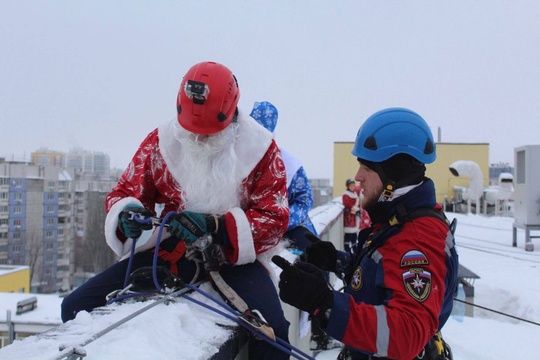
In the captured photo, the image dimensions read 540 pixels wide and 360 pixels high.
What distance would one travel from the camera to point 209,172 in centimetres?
254

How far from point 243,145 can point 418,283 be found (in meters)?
1.24

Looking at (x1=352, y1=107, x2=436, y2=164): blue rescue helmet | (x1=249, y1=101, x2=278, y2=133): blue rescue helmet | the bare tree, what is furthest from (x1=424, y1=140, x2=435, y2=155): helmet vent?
the bare tree

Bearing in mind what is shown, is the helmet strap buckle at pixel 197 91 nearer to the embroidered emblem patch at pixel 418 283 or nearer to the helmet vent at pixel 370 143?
the helmet vent at pixel 370 143

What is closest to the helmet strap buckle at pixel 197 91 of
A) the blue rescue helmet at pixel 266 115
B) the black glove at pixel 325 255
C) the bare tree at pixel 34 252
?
the black glove at pixel 325 255

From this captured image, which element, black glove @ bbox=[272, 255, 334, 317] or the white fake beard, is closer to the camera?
black glove @ bbox=[272, 255, 334, 317]

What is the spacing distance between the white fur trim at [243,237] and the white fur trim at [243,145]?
0.28 m

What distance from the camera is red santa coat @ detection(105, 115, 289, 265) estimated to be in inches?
92.0

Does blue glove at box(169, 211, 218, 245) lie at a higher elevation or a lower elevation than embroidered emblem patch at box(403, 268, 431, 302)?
higher

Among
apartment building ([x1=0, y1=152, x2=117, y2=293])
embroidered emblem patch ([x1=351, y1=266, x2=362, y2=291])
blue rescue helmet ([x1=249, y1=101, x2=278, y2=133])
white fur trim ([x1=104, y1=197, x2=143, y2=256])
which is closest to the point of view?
embroidered emblem patch ([x1=351, y1=266, x2=362, y2=291])

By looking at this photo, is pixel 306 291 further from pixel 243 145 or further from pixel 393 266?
pixel 243 145

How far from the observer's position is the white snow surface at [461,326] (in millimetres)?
1362

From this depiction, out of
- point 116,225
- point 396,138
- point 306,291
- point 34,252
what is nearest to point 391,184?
point 396,138

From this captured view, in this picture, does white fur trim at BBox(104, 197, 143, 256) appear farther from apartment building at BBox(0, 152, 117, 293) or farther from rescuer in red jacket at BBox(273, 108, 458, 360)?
apartment building at BBox(0, 152, 117, 293)

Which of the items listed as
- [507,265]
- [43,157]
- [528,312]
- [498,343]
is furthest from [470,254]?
[43,157]
